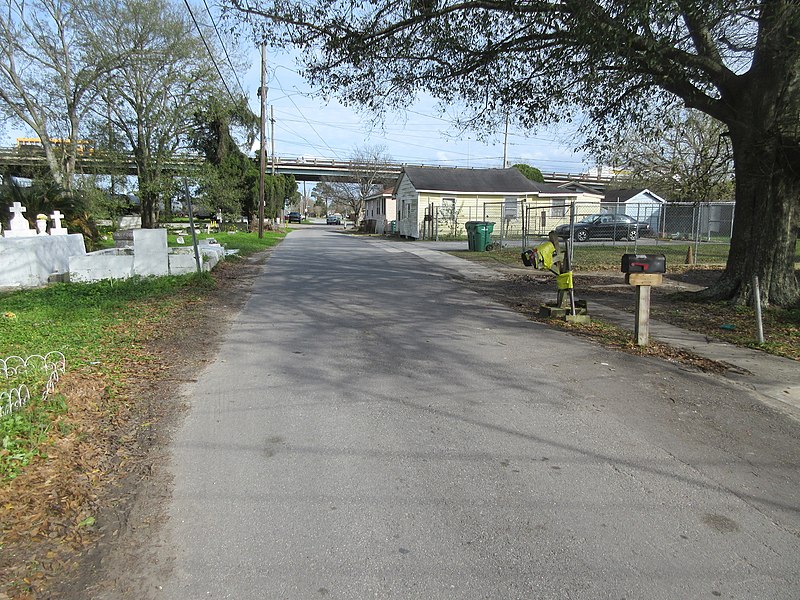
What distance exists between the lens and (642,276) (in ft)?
24.7

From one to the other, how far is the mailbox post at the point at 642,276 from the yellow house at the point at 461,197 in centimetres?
2899

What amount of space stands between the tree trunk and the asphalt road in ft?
14.5

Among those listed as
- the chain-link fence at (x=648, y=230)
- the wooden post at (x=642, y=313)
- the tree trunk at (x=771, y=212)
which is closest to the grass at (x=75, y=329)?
the wooden post at (x=642, y=313)

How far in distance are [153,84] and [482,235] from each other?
57.1ft

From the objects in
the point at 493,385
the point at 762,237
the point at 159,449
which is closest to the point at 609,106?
the point at 762,237

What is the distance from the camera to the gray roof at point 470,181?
131 feet

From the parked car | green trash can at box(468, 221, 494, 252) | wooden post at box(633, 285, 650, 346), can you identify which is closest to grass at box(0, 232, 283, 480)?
wooden post at box(633, 285, 650, 346)

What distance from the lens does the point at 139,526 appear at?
3.40m

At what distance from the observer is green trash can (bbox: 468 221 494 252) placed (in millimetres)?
25234

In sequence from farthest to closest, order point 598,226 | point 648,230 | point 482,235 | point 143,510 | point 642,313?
point 648,230
point 598,226
point 482,235
point 642,313
point 143,510

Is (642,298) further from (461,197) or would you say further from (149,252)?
(461,197)

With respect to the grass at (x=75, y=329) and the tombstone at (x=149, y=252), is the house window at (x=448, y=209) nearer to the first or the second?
the tombstone at (x=149, y=252)

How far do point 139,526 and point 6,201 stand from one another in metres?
18.2

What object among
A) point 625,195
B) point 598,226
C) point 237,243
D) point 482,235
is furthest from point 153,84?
point 625,195
